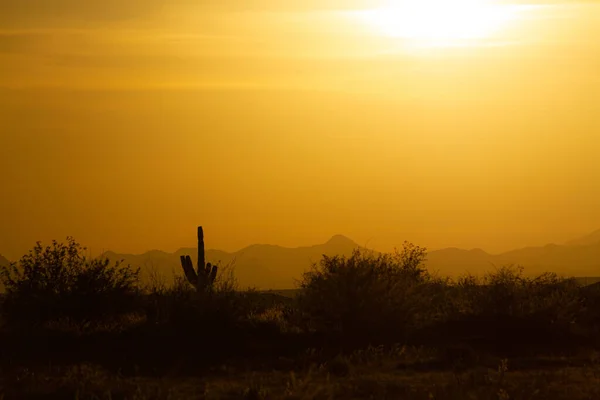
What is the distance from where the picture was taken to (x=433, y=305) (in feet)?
101

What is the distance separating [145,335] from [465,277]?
1477 centimetres

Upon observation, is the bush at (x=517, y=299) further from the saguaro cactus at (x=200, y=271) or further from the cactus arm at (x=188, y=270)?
the cactus arm at (x=188, y=270)

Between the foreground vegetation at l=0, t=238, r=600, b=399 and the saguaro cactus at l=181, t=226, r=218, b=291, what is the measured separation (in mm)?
1280

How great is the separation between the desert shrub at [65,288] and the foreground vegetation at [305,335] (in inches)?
1.8

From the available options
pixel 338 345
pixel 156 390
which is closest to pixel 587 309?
pixel 338 345


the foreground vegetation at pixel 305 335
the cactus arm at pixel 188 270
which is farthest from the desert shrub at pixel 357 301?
the cactus arm at pixel 188 270

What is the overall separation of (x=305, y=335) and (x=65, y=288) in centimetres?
891

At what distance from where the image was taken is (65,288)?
31641 mm

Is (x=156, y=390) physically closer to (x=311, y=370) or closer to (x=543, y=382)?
(x=311, y=370)

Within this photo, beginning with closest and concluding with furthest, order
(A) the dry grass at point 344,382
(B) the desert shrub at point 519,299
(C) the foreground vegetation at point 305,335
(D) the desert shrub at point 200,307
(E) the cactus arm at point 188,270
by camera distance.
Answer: (A) the dry grass at point 344,382
(C) the foreground vegetation at point 305,335
(D) the desert shrub at point 200,307
(B) the desert shrub at point 519,299
(E) the cactus arm at point 188,270

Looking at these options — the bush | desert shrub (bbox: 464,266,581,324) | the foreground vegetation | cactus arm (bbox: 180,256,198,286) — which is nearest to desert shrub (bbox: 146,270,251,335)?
the foreground vegetation

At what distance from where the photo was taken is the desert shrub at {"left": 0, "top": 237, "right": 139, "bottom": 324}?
3080cm

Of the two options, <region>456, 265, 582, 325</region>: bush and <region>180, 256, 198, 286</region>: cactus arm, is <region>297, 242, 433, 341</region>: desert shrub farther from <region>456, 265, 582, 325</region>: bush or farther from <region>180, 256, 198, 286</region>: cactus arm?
<region>180, 256, 198, 286</region>: cactus arm

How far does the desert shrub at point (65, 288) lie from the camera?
101 ft
